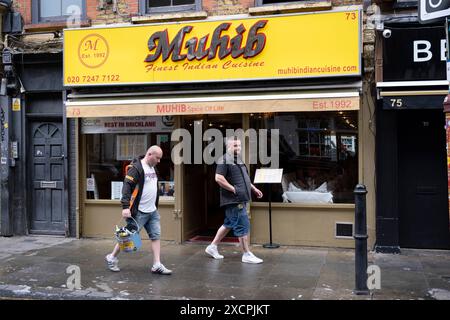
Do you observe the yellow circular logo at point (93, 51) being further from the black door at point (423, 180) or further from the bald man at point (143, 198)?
the black door at point (423, 180)

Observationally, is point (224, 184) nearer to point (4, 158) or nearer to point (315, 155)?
point (315, 155)

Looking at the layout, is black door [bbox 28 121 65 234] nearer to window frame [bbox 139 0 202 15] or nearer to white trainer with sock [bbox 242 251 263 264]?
window frame [bbox 139 0 202 15]

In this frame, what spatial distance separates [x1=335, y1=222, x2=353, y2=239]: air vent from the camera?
8719mm

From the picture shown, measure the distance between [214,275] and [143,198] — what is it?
1.43 m

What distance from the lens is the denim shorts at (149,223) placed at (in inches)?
279

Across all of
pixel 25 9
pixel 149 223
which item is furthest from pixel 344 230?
pixel 25 9

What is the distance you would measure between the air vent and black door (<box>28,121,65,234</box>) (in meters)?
5.17

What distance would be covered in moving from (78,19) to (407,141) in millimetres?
6326

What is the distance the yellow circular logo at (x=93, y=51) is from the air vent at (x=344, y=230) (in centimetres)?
498

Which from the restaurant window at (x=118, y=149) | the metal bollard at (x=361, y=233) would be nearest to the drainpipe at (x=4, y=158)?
the restaurant window at (x=118, y=149)

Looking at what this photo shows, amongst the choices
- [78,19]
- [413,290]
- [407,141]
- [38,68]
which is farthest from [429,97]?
[38,68]

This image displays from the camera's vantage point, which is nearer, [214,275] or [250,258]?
[214,275]

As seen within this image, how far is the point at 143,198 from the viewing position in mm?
7172

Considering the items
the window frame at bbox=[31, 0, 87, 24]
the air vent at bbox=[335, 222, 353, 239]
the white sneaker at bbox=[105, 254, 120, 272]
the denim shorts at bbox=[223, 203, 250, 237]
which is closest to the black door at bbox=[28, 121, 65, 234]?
the window frame at bbox=[31, 0, 87, 24]
